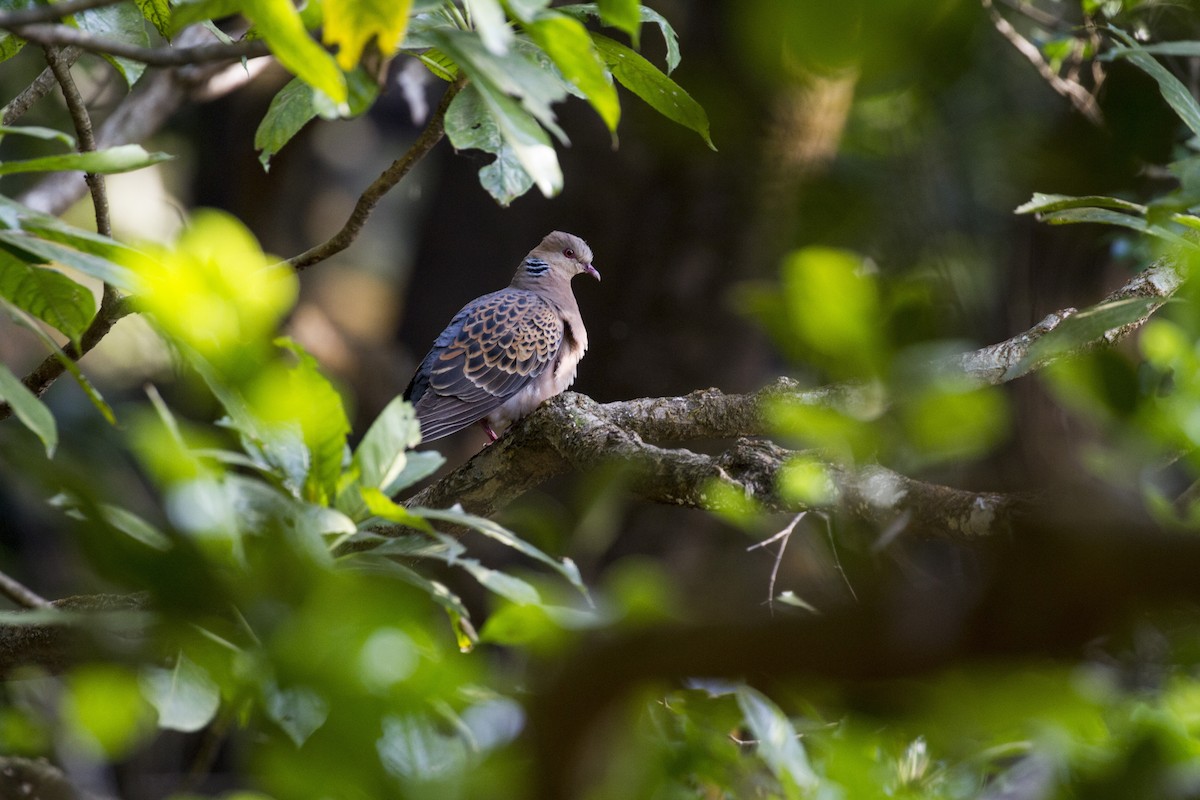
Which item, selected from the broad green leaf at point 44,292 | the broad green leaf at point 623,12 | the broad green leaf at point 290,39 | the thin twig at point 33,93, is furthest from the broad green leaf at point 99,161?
the thin twig at point 33,93

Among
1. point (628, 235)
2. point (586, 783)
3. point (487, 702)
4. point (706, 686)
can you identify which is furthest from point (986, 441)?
point (628, 235)

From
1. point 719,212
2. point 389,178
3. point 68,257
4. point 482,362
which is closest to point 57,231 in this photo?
point 68,257

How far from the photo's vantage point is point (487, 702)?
33.1 inches

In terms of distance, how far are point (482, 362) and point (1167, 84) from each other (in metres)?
2.76

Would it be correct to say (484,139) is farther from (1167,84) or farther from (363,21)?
(1167,84)

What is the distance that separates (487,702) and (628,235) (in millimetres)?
4481

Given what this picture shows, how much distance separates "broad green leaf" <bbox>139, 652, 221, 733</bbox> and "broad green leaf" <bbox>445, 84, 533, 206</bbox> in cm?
89

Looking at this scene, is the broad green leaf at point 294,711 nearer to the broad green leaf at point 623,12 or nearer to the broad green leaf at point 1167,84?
the broad green leaf at point 623,12

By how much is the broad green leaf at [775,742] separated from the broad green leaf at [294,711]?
0.47m

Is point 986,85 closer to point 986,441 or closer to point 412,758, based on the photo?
point 986,441

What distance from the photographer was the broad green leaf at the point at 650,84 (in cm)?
154

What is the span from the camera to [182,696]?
1442 mm

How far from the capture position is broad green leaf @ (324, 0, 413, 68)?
3.34ft

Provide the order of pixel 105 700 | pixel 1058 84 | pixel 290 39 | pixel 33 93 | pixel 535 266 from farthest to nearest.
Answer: pixel 535 266 → pixel 33 93 → pixel 1058 84 → pixel 290 39 → pixel 105 700
